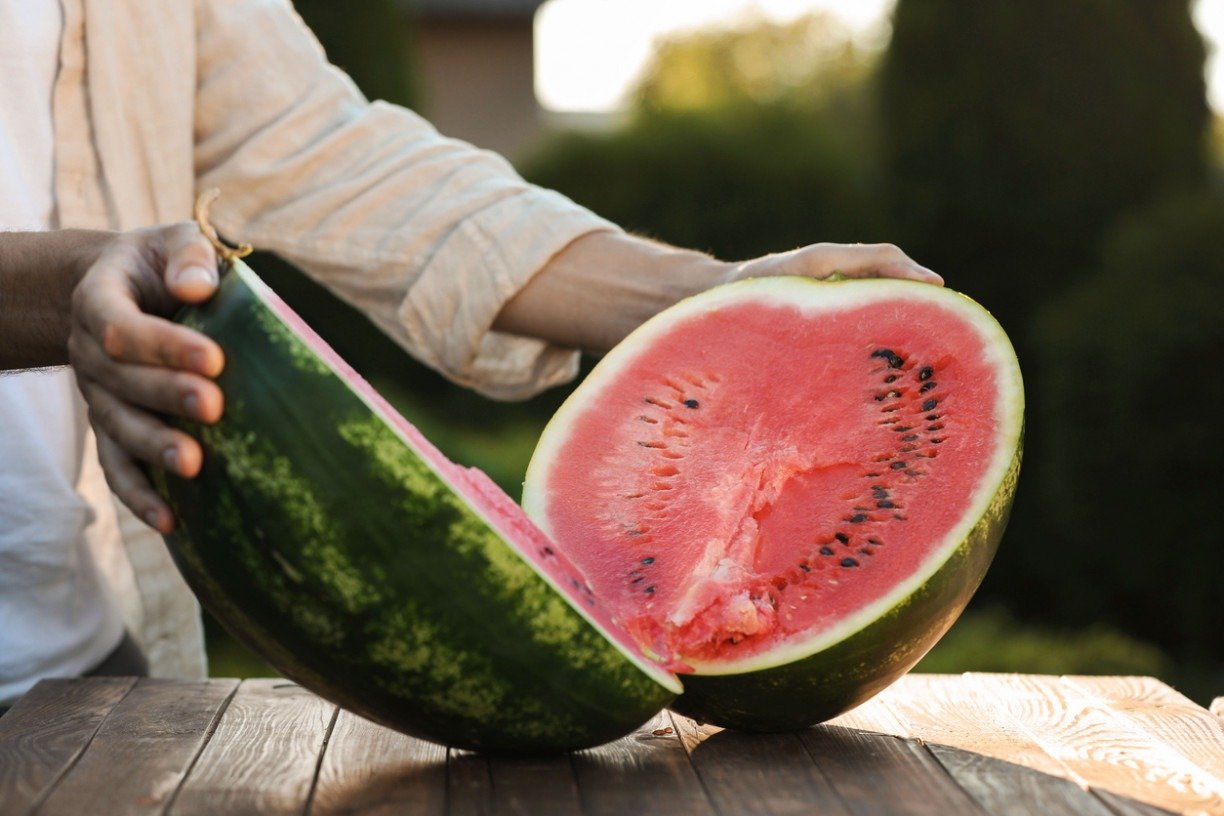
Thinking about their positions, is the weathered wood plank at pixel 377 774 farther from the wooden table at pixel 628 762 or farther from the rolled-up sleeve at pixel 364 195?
the rolled-up sleeve at pixel 364 195

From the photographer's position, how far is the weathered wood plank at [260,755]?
1.49 meters

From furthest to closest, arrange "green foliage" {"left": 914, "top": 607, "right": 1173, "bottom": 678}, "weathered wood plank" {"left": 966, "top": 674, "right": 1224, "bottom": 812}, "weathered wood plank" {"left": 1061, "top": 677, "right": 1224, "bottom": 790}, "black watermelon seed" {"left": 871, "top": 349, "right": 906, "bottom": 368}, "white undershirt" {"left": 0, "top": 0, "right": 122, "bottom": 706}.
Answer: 1. "green foliage" {"left": 914, "top": 607, "right": 1173, "bottom": 678}
2. "white undershirt" {"left": 0, "top": 0, "right": 122, "bottom": 706}
3. "black watermelon seed" {"left": 871, "top": 349, "right": 906, "bottom": 368}
4. "weathered wood plank" {"left": 1061, "top": 677, "right": 1224, "bottom": 790}
5. "weathered wood plank" {"left": 966, "top": 674, "right": 1224, "bottom": 812}

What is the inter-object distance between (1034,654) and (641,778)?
153 inches

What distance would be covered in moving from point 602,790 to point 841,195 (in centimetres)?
651

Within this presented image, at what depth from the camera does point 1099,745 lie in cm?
173

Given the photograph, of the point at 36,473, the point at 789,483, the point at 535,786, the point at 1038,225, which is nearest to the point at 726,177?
the point at 1038,225

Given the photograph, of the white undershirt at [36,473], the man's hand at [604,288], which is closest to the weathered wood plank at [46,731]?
the white undershirt at [36,473]

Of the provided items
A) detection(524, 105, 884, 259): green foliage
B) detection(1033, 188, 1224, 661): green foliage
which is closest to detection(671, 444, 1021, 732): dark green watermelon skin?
detection(1033, 188, 1224, 661): green foliage

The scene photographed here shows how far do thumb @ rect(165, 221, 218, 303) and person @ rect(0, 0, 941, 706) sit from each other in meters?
0.68

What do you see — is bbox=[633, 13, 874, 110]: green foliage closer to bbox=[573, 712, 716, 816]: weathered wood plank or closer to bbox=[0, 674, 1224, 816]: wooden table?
bbox=[0, 674, 1224, 816]: wooden table

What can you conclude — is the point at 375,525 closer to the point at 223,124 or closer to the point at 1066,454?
the point at 223,124

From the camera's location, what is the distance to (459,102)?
1566 cm

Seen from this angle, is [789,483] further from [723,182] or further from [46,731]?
[723,182]

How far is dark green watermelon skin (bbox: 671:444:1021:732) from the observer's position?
1.61m
